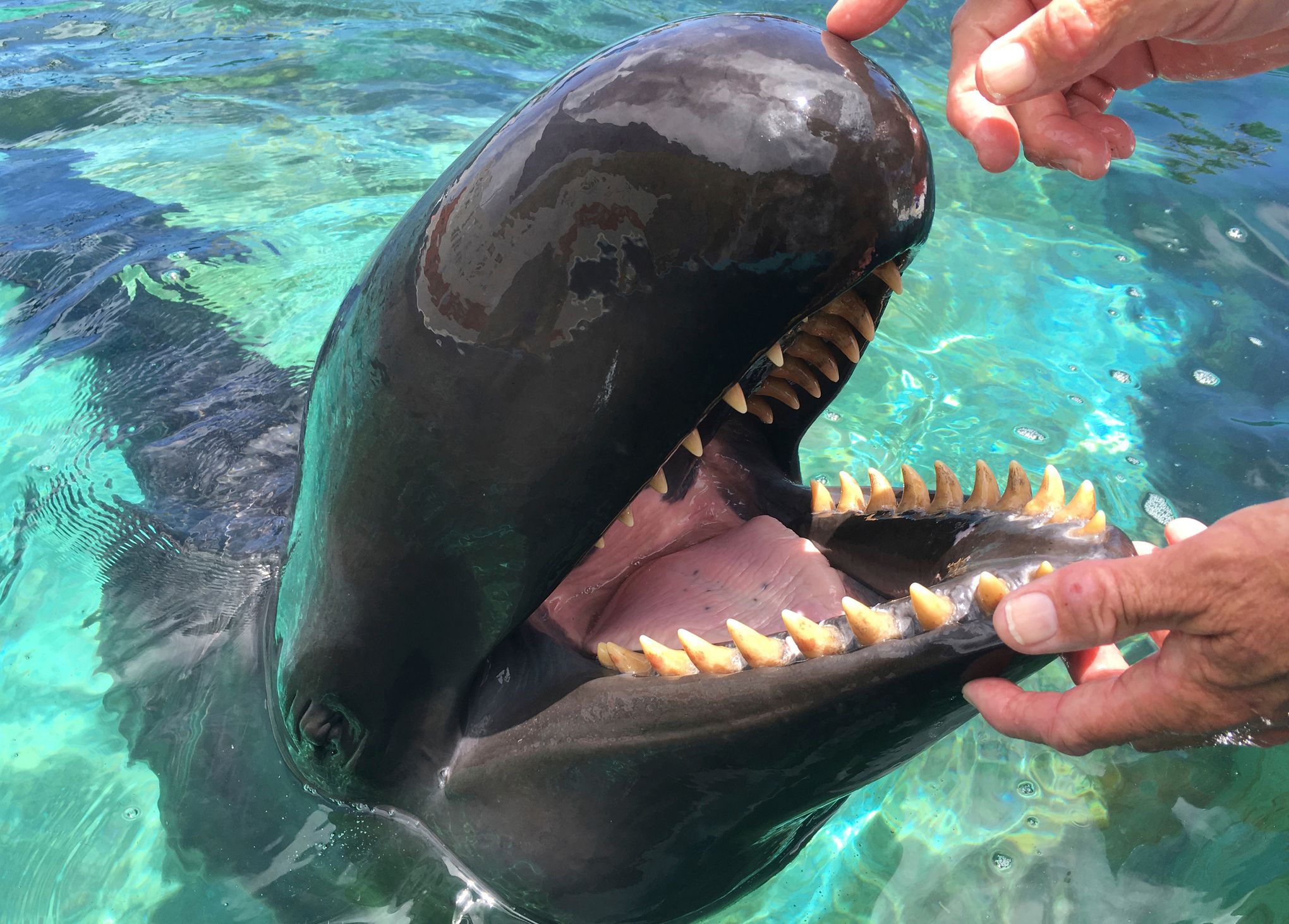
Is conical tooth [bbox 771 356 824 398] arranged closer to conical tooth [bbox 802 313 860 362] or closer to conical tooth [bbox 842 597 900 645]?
conical tooth [bbox 802 313 860 362]

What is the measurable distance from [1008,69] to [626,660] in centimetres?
150

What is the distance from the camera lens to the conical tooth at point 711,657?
2.15 m

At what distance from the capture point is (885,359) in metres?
5.83

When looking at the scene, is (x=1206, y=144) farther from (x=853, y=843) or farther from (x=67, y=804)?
(x=67, y=804)

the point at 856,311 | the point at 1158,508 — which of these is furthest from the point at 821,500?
the point at 1158,508

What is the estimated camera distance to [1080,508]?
229 cm

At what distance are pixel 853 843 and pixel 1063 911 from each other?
62 cm

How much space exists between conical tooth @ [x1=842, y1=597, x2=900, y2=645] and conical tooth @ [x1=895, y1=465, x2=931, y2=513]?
627 millimetres

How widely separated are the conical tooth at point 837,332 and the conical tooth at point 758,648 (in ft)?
2.21

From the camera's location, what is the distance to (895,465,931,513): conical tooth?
2.59 meters

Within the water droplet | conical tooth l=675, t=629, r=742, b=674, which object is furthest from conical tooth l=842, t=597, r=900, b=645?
the water droplet

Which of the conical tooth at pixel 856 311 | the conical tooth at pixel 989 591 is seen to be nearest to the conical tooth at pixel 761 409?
the conical tooth at pixel 856 311

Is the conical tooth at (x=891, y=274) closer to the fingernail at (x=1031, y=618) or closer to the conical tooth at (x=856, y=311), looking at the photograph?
the conical tooth at (x=856, y=311)

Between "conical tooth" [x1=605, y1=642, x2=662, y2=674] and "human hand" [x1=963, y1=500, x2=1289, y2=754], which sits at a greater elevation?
"human hand" [x1=963, y1=500, x2=1289, y2=754]
